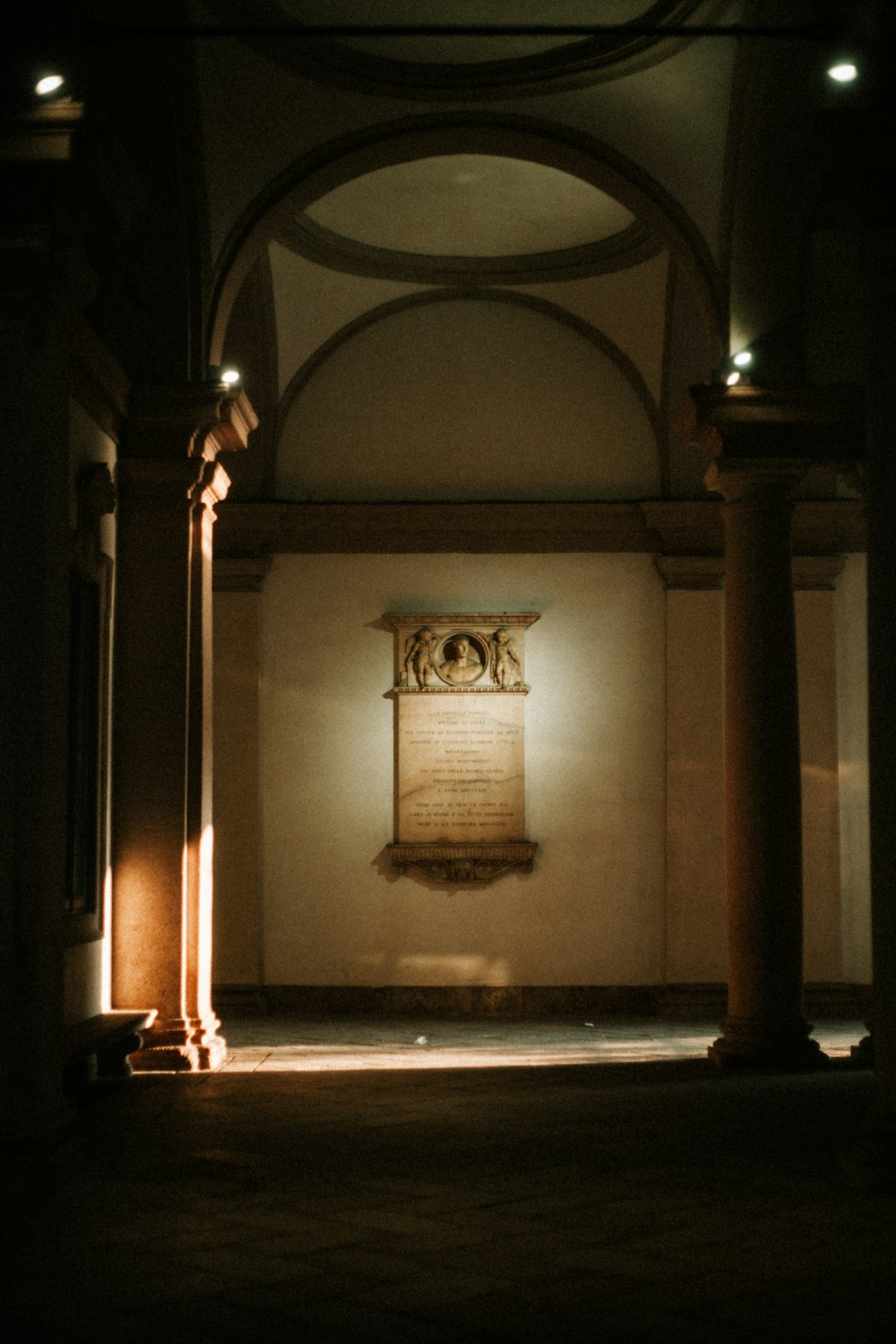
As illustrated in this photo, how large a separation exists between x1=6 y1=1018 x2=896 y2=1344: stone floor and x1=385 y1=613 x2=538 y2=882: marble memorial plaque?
477 cm

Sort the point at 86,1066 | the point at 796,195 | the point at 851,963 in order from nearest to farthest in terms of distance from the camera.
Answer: the point at 86,1066, the point at 796,195, the point at 851,963

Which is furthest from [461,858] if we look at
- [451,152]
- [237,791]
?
[451,152]

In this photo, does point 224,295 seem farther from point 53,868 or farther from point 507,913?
point 507,913

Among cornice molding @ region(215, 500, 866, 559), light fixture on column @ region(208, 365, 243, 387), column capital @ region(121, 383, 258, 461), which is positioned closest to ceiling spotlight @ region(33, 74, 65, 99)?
column capital @ region(121, 383, 258, 461)

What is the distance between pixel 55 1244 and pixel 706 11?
7.82m

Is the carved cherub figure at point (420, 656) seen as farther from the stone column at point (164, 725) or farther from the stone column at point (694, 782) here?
the stone column at point (164, 725)

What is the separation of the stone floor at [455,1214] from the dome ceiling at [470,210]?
23.3ft

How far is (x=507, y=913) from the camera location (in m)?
14.6

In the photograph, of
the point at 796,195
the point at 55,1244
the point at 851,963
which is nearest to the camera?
the point at 55,1244

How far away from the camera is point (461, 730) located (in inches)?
581

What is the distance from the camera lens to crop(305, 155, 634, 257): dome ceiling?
41.6 ft

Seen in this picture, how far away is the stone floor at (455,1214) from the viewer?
4.64m

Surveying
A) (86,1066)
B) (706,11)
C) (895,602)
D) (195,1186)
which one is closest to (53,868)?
(195,1186)

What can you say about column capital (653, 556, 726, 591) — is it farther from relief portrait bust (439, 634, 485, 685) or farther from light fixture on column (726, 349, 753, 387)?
light fixture on column (726, 349, 753, 387)
